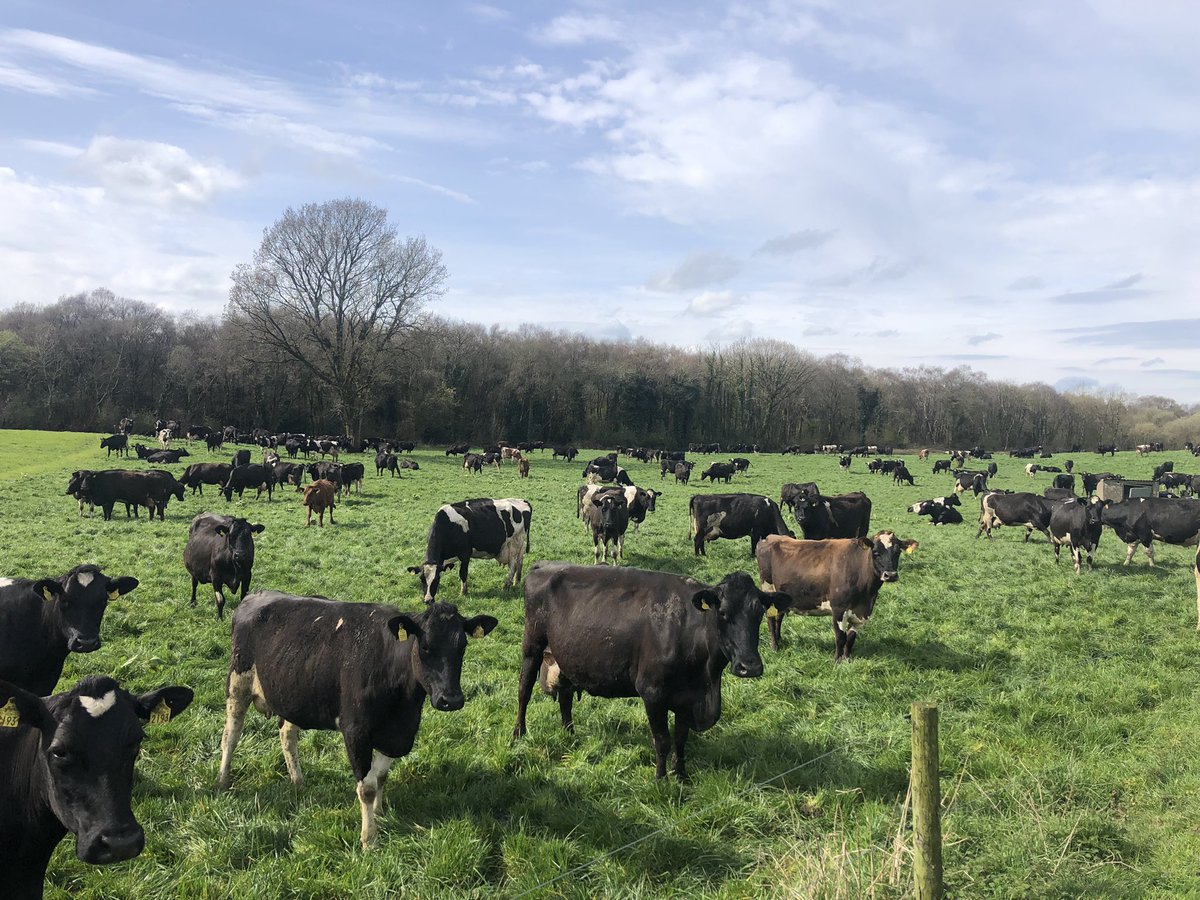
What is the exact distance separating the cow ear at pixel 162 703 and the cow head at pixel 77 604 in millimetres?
3156

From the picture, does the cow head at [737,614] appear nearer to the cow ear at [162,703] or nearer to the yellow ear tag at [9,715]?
the cow ear at [162,703]

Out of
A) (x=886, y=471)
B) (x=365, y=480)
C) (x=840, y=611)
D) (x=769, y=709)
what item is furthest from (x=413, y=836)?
(x=886, y=471)

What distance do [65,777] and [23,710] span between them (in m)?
0.42

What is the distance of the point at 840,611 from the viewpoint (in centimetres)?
972

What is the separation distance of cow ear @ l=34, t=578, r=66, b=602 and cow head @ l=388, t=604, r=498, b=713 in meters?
3.79

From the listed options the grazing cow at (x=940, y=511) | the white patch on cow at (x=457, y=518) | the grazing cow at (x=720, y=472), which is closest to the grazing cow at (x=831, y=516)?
the white patch on cow at (x=457, y=518)

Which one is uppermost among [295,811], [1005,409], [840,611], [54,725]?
[1005,409]

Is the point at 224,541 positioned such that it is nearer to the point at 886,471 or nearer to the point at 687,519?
the point at 687,519

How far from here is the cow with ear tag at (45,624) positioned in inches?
249

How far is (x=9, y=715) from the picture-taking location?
372 cm

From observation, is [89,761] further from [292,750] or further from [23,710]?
[292,750]

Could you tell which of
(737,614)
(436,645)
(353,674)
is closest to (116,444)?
(353,674)

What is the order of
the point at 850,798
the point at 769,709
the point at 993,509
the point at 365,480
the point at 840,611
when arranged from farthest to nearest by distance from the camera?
the point at 365,480 < the point at 993,509 < the point at 840,611 < the point at 769,709 < the point at 850,798

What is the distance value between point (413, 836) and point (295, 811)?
1111mm
